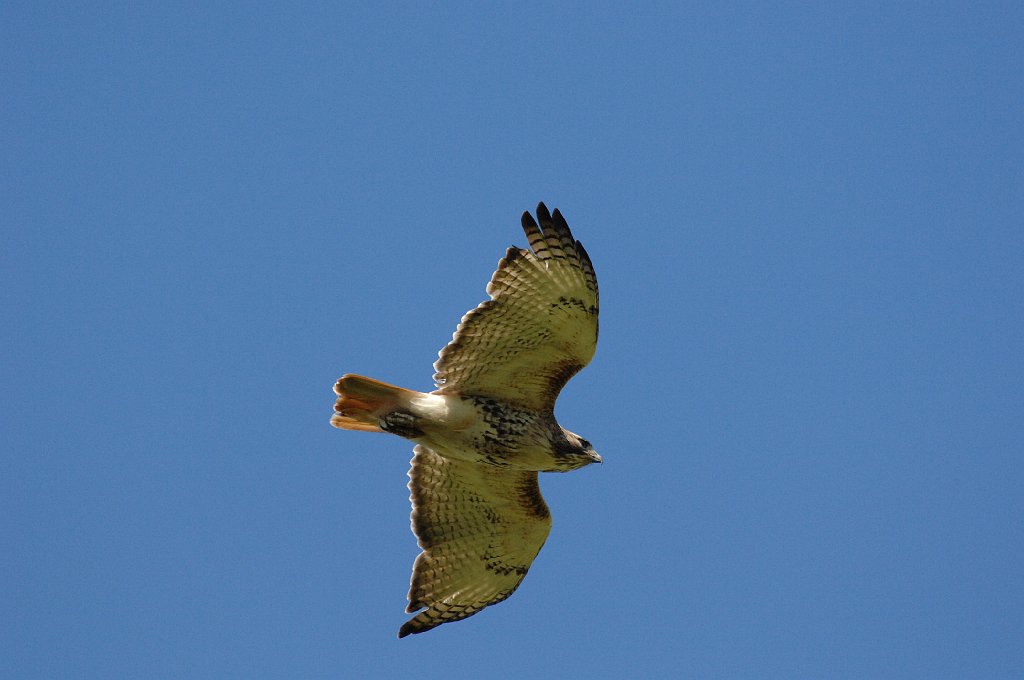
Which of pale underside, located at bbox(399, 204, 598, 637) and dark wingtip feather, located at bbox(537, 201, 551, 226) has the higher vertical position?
dark wingtip feather, located at bbox(537, 201, 551, 226)

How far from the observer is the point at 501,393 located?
29.0ft

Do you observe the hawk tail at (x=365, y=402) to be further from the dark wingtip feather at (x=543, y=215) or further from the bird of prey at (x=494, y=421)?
the dark wingtip feather at (x=543, y=215)

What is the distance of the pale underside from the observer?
326 inches

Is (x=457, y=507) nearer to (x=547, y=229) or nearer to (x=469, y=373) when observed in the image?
(x=469, y=373)

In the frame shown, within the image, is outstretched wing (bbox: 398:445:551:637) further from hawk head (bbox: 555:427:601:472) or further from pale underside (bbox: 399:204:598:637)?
hawk head (bbox: 555:427:601:472)

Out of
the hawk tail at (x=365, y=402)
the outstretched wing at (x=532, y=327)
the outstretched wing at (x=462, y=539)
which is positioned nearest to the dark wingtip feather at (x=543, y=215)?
the outstretched wing at (x=532, y=327)

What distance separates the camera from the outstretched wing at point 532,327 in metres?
8.26

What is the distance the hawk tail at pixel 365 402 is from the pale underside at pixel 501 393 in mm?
376

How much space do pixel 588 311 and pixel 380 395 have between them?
164 centimetres

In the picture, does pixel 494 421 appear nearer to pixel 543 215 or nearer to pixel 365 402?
pixel 365 402

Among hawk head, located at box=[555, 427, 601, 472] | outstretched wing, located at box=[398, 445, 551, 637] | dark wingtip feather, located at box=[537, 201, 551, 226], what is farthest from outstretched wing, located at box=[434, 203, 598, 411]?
outstretched wing, located at box=[398, 445, 551, 637]

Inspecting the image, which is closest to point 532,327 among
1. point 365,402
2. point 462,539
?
point 365,402

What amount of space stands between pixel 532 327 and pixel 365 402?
1.35 m

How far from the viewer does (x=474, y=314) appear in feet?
27.8
